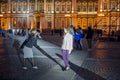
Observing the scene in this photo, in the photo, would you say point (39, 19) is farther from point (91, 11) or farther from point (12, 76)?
point (12, 76)

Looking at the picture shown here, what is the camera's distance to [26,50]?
17031 mm

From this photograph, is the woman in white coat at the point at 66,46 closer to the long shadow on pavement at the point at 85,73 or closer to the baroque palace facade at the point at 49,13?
the long shadow on pavement at the point at 85,73

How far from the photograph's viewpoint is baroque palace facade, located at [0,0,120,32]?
91225mm

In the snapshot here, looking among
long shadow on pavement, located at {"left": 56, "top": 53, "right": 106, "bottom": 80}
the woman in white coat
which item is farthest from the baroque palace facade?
the woman in white coat

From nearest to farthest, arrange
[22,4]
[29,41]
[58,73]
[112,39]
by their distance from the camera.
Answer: [58,73] → [29,41] → [112,39] → [22,4]

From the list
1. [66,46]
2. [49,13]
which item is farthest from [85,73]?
[49,13]

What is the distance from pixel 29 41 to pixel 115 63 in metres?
5.81

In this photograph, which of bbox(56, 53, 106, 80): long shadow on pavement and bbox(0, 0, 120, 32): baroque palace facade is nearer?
bbox(56, 53, 106, 80): long shadow on pavement

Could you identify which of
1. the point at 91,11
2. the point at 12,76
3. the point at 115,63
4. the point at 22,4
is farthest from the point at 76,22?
the point at 12,76

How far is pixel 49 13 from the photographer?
92375 millimetres

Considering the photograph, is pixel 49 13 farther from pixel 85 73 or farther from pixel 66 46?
pixel 85 73

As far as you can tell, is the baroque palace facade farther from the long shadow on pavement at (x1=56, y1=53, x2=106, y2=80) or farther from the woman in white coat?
the woman in white coat

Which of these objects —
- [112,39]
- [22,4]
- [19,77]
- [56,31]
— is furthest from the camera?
[22,4]

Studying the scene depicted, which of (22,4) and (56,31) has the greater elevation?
(22,4)
